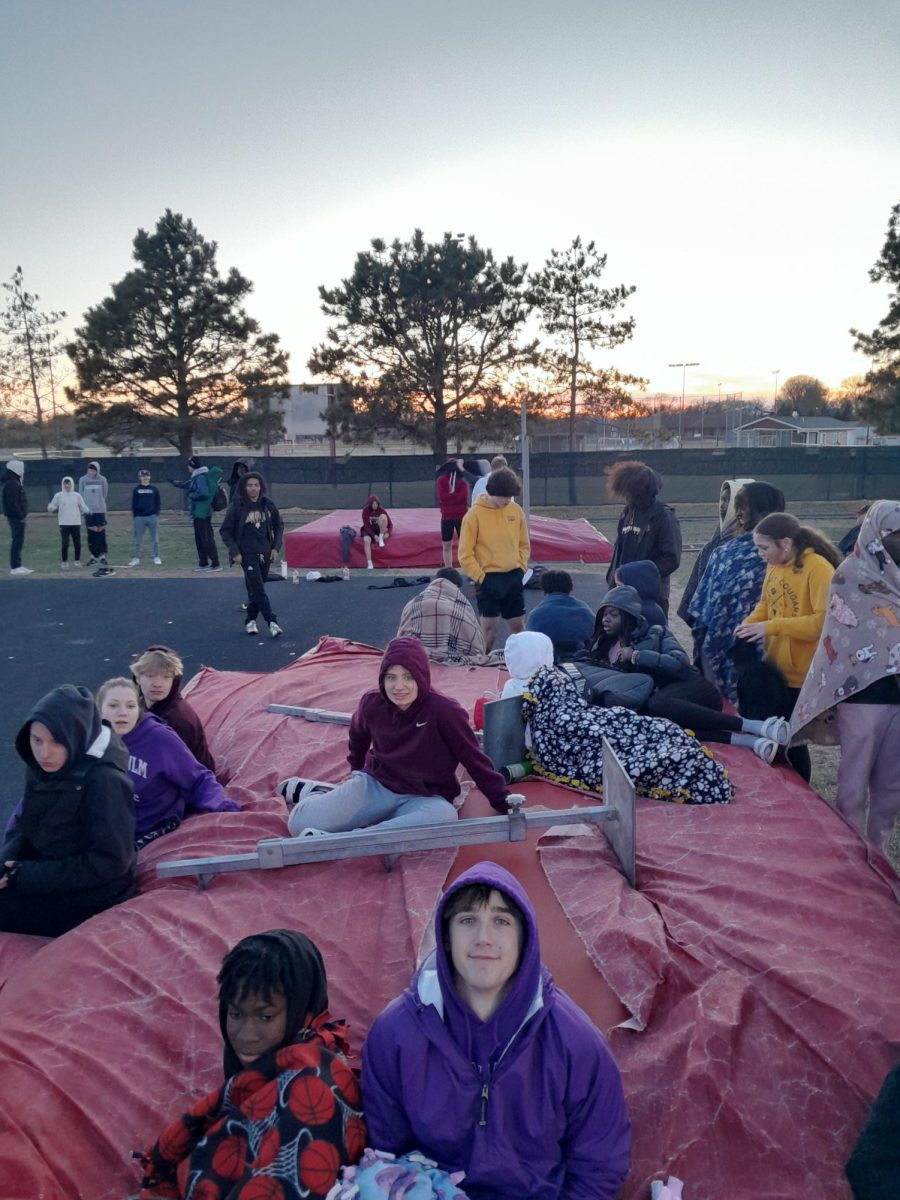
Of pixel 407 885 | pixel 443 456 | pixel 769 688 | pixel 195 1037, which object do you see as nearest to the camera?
pixel 195 1037

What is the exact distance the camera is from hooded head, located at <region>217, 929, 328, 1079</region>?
1962mm

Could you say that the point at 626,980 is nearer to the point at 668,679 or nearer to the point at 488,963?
the point at 488,963

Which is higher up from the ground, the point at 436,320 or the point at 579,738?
the point at 436,320

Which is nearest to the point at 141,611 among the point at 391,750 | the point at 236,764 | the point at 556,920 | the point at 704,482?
the point at 236,764

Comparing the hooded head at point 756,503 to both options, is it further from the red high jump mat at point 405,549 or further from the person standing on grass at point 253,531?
the red high jump mat at point 405,549

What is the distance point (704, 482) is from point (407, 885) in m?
21.1

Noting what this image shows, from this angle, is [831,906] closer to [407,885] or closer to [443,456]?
[407,885]

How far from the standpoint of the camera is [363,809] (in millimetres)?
3629

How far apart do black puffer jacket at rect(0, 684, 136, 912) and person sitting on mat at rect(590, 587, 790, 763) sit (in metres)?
2.61

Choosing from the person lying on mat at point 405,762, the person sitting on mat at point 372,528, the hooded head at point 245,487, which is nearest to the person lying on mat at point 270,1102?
the person lying on mat at point 405,762

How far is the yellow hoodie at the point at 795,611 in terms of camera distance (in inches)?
165

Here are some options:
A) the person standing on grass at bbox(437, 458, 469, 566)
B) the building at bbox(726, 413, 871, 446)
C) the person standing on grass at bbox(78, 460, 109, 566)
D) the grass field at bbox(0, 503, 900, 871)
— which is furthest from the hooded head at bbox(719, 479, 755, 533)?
the building at bbox(726, 413, 871, 446)

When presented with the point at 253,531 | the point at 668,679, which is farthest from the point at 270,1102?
the point at 253,531

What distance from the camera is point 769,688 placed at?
448 centimetres
